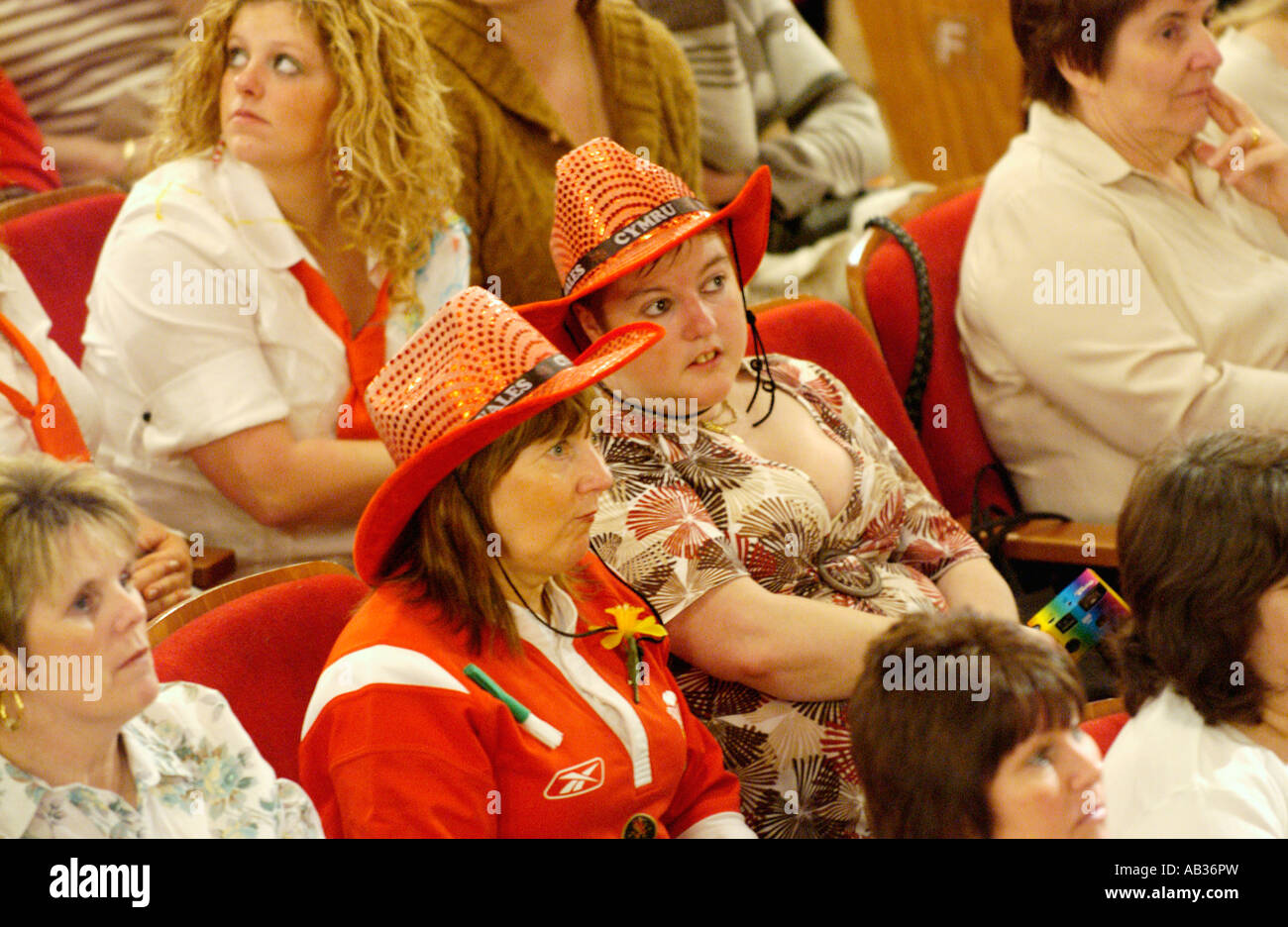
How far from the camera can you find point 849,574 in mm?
1909

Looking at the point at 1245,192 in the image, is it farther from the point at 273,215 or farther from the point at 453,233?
the point at 273,215

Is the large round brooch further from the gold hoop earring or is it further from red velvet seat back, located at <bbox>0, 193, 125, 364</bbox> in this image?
red velvet seat back, located at <bbox>0, 193, 125, 364</bbox>

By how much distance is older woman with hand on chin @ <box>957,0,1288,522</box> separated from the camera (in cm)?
236

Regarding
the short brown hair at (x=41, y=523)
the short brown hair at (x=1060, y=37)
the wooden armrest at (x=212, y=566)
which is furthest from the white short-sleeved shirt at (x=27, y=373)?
the short brown hair at (x=1060, y=37)

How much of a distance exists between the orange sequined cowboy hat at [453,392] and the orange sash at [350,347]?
609 millimetres

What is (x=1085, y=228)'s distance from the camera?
240 cm

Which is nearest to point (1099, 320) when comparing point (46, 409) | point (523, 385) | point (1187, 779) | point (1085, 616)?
point (1085, 616)

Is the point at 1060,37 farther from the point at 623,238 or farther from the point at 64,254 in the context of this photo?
the point at 64,254

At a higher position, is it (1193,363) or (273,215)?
(273,215)

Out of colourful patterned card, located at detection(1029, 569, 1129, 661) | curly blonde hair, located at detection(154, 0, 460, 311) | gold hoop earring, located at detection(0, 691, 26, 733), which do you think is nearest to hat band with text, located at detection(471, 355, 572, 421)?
gold hoop earring, located at detection(0, 691, 26, 733)

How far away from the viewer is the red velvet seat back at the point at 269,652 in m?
1.50
